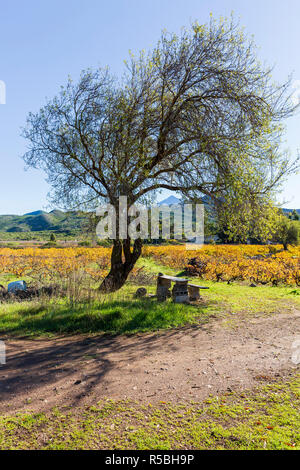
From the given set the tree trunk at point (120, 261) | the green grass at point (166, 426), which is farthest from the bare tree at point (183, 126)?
the green grass at point (166, 426)

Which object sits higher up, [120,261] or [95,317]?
[120,261]

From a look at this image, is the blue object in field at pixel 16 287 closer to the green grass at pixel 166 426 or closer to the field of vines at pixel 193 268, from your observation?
the field of vines at pixel 193 268

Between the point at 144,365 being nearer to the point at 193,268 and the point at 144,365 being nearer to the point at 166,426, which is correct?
the point at 166,426

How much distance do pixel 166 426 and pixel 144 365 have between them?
174 centimetres

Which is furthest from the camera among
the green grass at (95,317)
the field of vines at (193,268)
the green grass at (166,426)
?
the field of vines at (193,268)

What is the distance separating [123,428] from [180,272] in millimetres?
13780

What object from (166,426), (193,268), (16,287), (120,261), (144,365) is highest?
(120,261)

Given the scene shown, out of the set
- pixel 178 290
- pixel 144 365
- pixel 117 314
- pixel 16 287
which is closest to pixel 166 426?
pixel 144 365

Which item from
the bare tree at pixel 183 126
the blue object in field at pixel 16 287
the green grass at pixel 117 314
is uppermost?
the bare tree at pixel 183 126

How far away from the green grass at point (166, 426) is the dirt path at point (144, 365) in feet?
0.80

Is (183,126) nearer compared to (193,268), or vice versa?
(183,126)

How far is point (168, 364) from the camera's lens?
15.9 ft

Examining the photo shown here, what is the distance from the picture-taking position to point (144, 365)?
4.83 meters

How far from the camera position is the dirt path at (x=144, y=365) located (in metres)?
3.86
